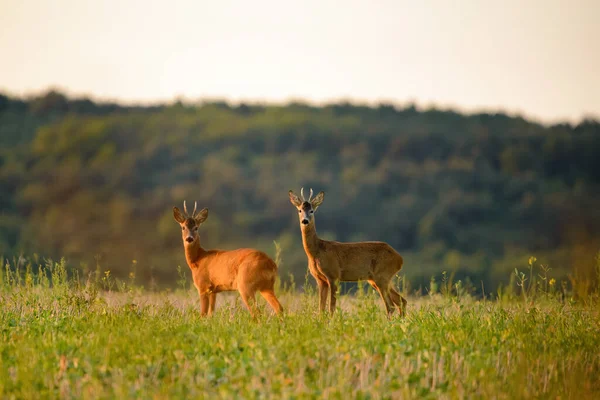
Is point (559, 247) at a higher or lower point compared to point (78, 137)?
lower

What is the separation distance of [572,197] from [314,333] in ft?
188

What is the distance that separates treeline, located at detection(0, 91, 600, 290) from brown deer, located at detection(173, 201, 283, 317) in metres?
31.5

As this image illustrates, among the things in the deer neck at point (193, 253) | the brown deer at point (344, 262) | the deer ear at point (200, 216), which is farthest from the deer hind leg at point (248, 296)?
the deer ear at point (200, 216)

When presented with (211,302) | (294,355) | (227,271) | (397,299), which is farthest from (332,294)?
(294,355)

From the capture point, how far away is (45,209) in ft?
190

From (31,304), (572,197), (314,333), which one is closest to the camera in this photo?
(314,333)

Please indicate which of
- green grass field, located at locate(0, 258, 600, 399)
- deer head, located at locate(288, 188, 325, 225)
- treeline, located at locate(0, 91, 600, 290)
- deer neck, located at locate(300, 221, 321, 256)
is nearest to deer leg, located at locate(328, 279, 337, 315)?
deer neck, located at locate(300, 221, 321, 256)

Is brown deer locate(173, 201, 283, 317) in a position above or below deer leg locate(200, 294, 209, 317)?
above

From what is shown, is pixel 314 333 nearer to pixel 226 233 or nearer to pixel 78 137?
pixel 226 233

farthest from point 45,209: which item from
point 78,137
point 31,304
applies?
point 31,304

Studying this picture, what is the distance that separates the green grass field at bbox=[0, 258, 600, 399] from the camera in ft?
27.2

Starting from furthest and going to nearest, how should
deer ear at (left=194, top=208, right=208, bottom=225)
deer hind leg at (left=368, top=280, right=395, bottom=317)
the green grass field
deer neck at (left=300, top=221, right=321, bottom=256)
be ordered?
deer ear at (left=194, top=208, right=208, bottom=225), deer hind leg at (left=368, top=280, right=395, bottom=317), deer neck at (left=300, top=221, right=321, bottom=256), the green grass field

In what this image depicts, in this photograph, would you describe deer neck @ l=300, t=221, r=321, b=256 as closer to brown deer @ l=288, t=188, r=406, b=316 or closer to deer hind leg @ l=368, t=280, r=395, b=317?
brown deer @ l=288, t=188, r=406, b=316

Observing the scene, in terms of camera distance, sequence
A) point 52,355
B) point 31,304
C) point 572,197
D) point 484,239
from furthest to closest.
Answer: point 572,197, point 484,239, point 31,304, point 52,355
